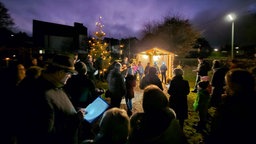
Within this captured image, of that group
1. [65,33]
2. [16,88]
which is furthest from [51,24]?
[16,88]

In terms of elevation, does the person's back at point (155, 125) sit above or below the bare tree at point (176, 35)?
below

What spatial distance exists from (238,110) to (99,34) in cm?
1792

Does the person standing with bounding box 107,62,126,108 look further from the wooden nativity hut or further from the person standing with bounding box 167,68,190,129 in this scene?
the wooden nativity hut

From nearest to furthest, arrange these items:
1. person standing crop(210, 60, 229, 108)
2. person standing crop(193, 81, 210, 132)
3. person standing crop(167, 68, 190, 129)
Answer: person standing crop(167, 68, 190, 129), person standing crop(193, 81, 210, 132), person standing crop(210, 60, 229, 108)

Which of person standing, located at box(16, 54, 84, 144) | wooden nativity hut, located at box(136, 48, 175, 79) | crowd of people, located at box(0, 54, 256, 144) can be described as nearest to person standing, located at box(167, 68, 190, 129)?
crowd of people, located at box(0, 54, 256, 144)

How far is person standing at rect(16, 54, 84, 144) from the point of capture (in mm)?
2080

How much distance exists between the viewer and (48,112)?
209cm

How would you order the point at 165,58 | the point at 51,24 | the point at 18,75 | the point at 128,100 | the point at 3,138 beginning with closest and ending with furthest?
the point at 3,138 < the point at 18,75 < the point at 128,100 < the point at 165,58 < the point at 51,24

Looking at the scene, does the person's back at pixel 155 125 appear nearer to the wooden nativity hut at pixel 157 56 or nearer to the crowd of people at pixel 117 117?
the crowd of people at pixel 117 117

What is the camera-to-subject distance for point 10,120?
2744mm

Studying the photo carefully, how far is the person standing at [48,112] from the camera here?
2080 millimetres

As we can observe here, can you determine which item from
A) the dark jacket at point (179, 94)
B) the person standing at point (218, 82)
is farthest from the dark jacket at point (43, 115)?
the person standing at point (218, 82)

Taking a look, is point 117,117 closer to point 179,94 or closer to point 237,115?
point 237,115

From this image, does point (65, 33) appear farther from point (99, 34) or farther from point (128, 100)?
point (128, 100)
